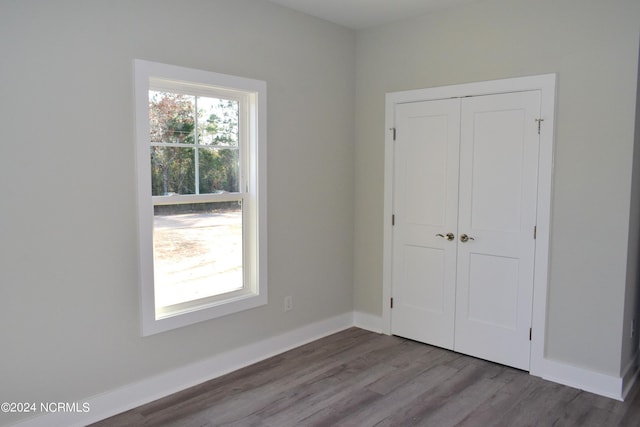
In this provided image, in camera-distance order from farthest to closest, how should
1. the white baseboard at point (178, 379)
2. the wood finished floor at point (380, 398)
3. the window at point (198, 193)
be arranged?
the window at point (198, 193) → the wood finished floor at point (380, 398) → the white baseboard at point (178, 379)

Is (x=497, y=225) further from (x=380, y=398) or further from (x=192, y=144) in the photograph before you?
(x=192, y=144)

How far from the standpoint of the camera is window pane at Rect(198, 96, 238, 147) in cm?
323

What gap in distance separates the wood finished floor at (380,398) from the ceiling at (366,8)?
2.74 metres

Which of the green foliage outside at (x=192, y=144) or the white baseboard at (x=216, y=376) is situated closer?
the white baseboard at (x=216, y=376)

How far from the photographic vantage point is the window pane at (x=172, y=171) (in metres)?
3.01

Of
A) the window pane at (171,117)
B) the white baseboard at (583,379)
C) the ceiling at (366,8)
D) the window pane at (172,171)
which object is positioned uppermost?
the ceiling at (366,8)

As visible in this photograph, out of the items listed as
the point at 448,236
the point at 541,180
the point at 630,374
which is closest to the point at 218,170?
the point at 448,236

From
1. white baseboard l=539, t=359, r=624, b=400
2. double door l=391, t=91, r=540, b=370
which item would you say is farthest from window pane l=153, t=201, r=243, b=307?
white baseboard l=539, t=359, r=624, b=400

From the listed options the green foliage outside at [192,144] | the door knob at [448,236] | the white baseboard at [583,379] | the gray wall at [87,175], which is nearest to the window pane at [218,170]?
the green foliage outside at [192,144]

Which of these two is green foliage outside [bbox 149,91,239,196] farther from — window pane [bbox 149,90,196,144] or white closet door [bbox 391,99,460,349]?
white closet door [bbox 391,99,460,349]

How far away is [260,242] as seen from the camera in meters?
3.59

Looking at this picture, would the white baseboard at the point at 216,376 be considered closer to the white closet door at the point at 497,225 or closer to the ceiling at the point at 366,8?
the white closet door at the point at 497,225

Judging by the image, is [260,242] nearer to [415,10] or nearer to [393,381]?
[393,381]

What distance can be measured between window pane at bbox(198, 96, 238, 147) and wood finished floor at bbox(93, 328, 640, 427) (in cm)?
169
